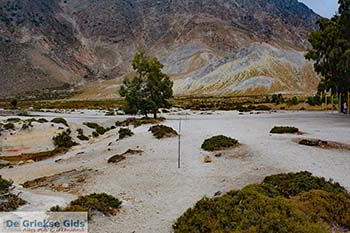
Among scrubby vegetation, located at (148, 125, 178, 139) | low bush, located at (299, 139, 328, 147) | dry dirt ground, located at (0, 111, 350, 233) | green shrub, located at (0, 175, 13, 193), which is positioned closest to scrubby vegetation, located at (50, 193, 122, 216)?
dry dirt ground, located at (0, 111, 350, 233)

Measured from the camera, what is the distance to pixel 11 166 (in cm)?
3250

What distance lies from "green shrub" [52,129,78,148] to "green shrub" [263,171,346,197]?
30.9 metres

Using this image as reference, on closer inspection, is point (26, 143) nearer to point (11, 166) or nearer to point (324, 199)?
point (11, 166)

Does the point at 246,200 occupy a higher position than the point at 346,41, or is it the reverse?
the point at 346,41

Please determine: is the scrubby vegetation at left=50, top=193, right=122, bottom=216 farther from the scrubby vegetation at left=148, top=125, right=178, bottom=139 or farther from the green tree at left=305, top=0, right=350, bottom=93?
the green tree at left=305, top=0, right=350, bottom=93

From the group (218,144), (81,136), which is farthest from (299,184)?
(81,136)

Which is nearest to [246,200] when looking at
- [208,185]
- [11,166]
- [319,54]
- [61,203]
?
[208,185]

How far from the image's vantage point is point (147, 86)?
57562 mm

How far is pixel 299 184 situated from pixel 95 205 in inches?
284

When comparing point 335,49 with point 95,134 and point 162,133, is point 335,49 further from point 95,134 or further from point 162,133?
point 95,134

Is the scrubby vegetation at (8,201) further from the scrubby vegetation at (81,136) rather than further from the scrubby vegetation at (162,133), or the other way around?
the scrubby vegetation at (81,136)

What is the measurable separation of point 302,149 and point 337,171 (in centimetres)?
590
